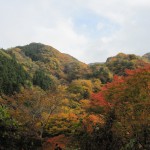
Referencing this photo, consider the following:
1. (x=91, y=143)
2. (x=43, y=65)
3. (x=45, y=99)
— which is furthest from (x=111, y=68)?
(x=91, y=143)

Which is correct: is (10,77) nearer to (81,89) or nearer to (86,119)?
(81,89)

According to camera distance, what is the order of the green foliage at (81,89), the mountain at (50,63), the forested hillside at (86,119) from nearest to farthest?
the forested hillside at (86,119), the green foliage at (81,89), the mountain at (50,63)

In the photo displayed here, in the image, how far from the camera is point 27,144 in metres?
28.6

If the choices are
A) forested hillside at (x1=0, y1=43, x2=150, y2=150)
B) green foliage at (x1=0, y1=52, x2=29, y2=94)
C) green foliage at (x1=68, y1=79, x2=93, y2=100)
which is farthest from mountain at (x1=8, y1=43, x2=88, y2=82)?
forested hillside at (x1=0, y1=43, x2=150, y2=150)

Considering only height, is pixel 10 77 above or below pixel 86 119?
above

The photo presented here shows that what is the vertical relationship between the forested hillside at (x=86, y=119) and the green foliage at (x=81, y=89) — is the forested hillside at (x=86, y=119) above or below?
below

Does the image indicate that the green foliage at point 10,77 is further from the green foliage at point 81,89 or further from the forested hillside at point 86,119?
the green foliage at point 81,89

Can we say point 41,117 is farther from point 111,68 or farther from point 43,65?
point 43,65

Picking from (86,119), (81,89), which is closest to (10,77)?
(81,89)

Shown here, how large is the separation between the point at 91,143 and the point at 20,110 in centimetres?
850

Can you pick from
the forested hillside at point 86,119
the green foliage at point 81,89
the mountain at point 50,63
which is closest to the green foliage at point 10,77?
the forested hillside at point 86,119

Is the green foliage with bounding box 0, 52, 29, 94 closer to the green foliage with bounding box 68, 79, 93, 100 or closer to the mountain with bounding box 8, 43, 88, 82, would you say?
the green foliage with bounding box 68, 79, 93, 100

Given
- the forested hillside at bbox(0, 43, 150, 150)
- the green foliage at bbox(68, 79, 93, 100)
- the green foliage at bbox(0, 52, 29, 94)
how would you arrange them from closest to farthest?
1. the forested hillside at bbox(0, 43, 150, 150)
2. the green foliage at bbox(0, 52, 29, 94)
3. the green foliage at bbox(68, 79, 93, 100)

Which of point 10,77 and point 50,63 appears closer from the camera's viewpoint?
point 10,77
